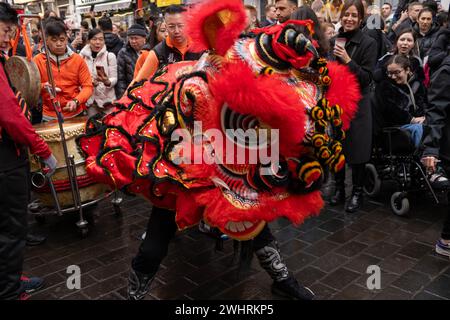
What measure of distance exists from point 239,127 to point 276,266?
124 cm

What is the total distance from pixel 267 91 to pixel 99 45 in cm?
448

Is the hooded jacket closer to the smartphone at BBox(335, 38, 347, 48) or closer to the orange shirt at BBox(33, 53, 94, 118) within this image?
the orange shirt at BBox(33, 53, 94, 118)

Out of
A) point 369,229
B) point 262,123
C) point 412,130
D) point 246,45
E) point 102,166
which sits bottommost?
point 369,229

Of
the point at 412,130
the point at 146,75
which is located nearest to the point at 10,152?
the point at 146,75

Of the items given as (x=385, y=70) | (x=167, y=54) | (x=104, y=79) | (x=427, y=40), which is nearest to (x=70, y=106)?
(x=104, y=79)

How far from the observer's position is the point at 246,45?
2215mm

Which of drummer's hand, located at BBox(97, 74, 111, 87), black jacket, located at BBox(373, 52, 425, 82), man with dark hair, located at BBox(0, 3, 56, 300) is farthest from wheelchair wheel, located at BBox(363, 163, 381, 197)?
man with dark hair, located at BBox(0, 3, 56, 300)

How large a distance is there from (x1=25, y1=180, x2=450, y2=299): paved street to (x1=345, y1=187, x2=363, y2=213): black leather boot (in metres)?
0.07

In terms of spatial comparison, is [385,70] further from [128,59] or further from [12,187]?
[12,187]

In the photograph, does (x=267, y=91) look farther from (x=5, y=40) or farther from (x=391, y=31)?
(x=391, y=31)

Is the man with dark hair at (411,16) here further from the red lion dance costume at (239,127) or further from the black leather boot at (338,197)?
the red lion dance costume at (239,127)

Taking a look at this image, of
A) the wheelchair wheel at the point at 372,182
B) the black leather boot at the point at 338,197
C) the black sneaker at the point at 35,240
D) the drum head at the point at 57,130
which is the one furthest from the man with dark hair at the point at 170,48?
the wheelchair wheel at the point at 372,182

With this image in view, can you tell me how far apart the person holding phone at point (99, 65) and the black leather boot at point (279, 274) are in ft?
11.6

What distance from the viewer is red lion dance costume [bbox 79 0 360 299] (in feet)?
6.61
